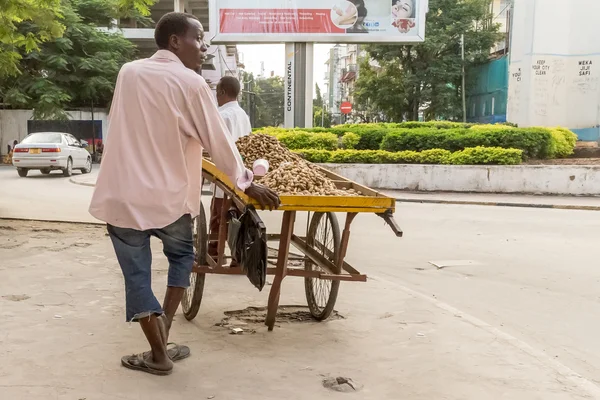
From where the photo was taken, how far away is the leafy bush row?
15375mm

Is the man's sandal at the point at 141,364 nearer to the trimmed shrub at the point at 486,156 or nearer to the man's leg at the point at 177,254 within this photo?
the man's leg at the point at 177,254

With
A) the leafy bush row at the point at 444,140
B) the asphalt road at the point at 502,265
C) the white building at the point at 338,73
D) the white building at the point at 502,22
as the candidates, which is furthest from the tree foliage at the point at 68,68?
the white building at the point at 338,73

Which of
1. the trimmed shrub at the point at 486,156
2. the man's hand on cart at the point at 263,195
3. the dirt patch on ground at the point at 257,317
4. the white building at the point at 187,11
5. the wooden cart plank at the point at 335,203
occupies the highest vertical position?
the white building at the point at 187,11

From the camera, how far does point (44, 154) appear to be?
18.6m

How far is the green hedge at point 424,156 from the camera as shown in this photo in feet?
47.9

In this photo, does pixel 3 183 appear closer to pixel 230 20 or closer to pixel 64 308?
pixel 230 20

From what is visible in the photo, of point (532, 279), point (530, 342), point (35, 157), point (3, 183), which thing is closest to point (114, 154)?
point (530, 342)

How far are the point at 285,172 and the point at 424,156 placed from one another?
11.6m

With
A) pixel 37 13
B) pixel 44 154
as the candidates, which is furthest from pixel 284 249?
pixel 44 154

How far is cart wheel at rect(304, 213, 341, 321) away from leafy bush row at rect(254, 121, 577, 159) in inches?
453

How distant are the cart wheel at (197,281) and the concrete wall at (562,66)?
17.6m

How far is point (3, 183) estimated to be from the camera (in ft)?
54.6

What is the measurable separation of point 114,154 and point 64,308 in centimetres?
190

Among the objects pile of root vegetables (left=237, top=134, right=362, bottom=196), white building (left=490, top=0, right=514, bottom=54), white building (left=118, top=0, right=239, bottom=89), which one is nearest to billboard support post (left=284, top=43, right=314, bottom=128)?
white building (left=118, top=0, right=239, bottom=89)
